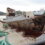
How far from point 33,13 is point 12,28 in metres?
0.28

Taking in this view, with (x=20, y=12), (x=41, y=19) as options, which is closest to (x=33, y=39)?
(x=41, y=19)

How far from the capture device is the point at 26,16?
1097 millimetres

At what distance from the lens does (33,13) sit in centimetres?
112

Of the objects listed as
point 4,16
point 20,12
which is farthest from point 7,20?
point 20,12

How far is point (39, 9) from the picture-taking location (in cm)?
114

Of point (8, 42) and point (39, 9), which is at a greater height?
point (39, 9)

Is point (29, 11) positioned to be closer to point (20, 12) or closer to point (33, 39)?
point (20, 12)

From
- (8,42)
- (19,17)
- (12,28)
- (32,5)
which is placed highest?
(32,5)

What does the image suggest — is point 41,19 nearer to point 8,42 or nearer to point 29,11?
point 29,11

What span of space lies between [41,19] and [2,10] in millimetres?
432

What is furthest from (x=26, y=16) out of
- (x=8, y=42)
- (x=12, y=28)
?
(x=8, y=42)

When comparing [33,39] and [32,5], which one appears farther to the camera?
[32,5]

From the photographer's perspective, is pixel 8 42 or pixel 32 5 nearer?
pixel 8 42

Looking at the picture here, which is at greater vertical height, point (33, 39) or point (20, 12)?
point (20, 12)
